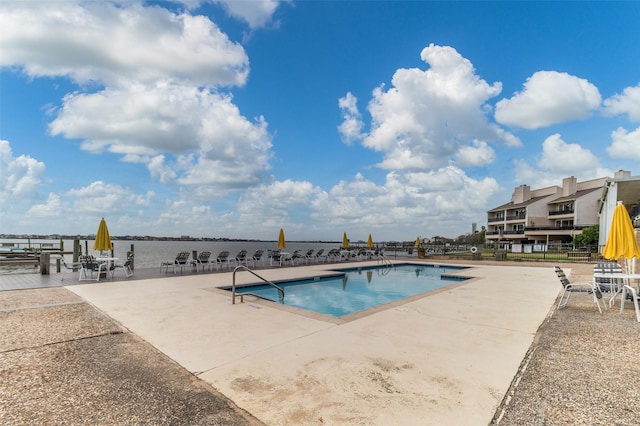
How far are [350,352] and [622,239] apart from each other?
21.9ft

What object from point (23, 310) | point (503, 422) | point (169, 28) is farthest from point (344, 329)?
point (169, 28)

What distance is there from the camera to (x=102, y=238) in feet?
39.7

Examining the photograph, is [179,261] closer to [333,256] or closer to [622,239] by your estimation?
[333,256]

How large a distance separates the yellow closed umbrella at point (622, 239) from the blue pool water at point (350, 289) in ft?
17.2

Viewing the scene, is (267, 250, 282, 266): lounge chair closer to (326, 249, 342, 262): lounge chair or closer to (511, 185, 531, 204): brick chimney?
(326, 249, 342, 262): lounge chair

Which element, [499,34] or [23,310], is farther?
[499,34]

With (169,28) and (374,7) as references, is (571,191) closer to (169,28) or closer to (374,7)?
(374,7)

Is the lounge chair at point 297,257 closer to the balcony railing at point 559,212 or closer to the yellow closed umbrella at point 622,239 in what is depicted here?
the yellow closed umbrella at point 622,239

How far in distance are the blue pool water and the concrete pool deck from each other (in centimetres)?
184

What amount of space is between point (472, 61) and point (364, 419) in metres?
17.1

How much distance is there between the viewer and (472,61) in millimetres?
15492

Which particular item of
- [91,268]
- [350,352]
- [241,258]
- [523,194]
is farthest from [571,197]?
[91,268]

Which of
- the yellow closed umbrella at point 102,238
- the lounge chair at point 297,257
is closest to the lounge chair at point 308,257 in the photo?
the lounge chair at point 297,257

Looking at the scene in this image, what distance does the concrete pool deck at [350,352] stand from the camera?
2791 millimetres
